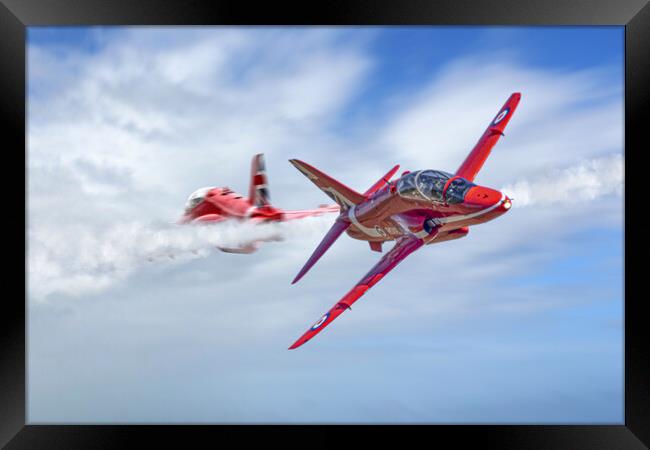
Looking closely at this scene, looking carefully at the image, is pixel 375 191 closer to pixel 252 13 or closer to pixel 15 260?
pixel 252 13

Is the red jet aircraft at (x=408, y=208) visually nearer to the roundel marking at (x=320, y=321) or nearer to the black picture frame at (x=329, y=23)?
the roundel marking at (x=320, y=321)

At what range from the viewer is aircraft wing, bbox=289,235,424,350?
915 centimetres

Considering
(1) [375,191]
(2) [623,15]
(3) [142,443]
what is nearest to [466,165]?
(1) [375,191]

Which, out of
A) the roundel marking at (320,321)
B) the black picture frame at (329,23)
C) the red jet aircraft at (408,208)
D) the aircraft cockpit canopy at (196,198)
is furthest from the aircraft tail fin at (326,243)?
the black picture frame at (329,23)

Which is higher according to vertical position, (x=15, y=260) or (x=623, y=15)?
(x=623, y=15)

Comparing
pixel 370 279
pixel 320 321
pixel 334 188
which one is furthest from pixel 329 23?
pixel 320 321

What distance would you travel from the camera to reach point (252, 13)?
923 centimetres

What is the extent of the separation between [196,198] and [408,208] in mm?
4966

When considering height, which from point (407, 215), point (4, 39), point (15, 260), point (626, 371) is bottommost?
point (626, 371)

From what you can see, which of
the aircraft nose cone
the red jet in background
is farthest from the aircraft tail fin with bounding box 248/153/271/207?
the aircraft nose cone

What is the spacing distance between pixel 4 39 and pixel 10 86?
2.35 ft

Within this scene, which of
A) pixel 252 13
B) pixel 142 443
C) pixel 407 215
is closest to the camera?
pixel 252 13

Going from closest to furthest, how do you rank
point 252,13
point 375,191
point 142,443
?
point 252,13 < point 142,443 < point 375,191

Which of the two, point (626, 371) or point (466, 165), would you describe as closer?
point (626, 371)
